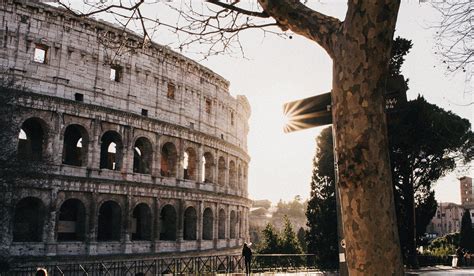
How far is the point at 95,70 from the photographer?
22297 millimetres

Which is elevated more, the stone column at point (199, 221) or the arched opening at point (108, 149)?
the arched opening at point (108, 149)

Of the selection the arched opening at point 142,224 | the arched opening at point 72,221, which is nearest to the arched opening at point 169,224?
the arched opening at point 142,224

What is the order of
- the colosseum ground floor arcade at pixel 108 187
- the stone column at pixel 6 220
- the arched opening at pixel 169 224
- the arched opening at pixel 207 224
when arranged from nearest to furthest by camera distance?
the stone column at pixel 6 220
the colosseum ground floor arcade at pixel 108 187
the arched opening at pixel 169 224
the arched opening at pixel 207 224

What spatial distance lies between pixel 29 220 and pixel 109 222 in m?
4.59

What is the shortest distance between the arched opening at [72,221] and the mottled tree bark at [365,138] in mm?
20003

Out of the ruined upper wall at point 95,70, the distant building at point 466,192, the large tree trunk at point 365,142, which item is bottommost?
the large tree trunk at point 365,142

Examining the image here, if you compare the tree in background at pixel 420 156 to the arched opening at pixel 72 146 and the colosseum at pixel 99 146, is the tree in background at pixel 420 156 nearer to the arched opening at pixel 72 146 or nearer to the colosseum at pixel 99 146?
the colosseum at pixel 99 146

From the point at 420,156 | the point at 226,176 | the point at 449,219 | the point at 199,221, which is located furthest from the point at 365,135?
the point at 449,219

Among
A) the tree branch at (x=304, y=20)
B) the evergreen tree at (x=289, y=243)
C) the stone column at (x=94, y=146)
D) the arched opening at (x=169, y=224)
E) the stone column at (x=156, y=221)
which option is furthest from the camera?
the evergreen tree at (x=289, y=243)

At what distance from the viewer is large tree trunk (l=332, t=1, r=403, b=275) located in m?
2.45

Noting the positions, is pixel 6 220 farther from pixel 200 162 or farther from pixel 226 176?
pixel 226 176

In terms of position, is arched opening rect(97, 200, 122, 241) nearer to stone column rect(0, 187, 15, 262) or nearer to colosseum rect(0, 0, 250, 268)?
colosseum rect(0, 0, 250, 268)

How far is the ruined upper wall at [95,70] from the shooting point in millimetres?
19656

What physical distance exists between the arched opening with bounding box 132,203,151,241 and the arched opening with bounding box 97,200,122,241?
4.62 ft
